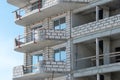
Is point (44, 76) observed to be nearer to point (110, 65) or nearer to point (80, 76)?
point (80, 76)

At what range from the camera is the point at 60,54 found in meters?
40.8

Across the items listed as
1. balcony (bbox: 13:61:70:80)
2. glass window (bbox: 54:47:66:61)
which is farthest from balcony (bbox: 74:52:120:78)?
glass window (bbox: 54:47:66:61)

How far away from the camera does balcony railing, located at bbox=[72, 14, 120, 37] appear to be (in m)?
35.5

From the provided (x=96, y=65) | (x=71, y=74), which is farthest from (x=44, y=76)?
(x=96, y=65)

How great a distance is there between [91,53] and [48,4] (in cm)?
527

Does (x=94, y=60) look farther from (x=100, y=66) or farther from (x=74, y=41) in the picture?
(x=100, y=66)

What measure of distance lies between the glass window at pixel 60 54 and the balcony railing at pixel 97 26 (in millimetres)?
1942

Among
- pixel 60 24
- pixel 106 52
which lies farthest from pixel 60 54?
pixel 106 52

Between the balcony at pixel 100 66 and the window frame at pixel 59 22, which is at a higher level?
the window frame at pixel 59 22

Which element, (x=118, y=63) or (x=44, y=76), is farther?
(x=44, y=76)

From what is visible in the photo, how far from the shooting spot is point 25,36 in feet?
144

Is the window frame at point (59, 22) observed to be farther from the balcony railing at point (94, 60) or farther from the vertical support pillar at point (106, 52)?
the vertical support pillar at point (106, 52)

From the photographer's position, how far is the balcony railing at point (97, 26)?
3550 centimetres

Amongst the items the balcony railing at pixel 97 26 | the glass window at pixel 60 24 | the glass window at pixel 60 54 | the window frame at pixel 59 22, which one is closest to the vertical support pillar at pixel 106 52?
the balcony railing at pixel 97 26
